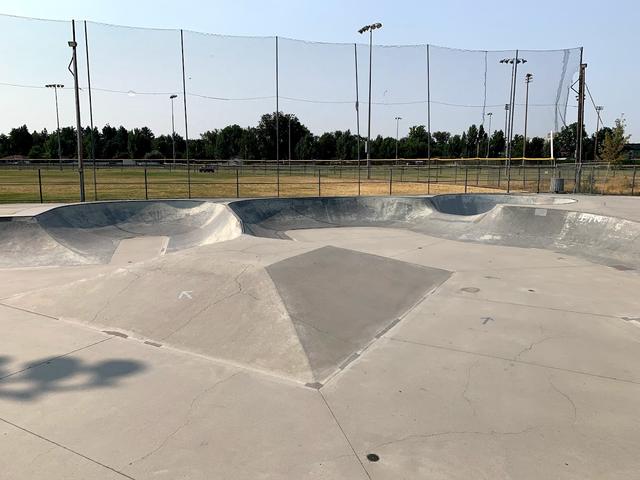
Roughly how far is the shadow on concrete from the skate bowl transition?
6.52 metres

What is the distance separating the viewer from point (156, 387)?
425 centimetres

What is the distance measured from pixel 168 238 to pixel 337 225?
607 centimetres

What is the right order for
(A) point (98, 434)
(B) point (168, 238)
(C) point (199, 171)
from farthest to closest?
(C) point (199, 171), (B) point (168, 238), (A) point (98, 434)

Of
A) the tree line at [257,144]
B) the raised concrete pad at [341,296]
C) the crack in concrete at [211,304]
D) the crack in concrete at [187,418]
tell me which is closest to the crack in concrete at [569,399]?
the raised concrete pad at [341,296]

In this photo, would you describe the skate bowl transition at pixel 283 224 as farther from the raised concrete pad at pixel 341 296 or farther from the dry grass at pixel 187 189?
the dry grass at pixel 187 189

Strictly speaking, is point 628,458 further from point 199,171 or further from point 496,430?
point 199,171

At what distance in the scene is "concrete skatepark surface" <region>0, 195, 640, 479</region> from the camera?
3.22 meters

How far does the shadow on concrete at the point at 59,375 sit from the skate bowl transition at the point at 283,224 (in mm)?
6515

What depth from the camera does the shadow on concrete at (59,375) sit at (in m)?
4.19

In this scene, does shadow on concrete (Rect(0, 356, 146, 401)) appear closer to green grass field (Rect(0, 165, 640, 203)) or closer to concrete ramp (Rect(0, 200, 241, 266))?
concrete ramp (Rect(0, 200, 241, 266))

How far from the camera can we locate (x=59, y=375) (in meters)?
4.51

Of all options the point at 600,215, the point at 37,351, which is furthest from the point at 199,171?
the point at 37,351

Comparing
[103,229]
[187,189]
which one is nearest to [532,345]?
[103,229]

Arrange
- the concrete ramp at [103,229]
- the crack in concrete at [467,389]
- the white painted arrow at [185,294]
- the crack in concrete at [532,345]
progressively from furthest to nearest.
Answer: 1. the concrete ramp at [103,229]
2. the white painted arrow at [185,294]
3. the crack in concrete at [532,345]
4. the crack in concrete at [467,389]
